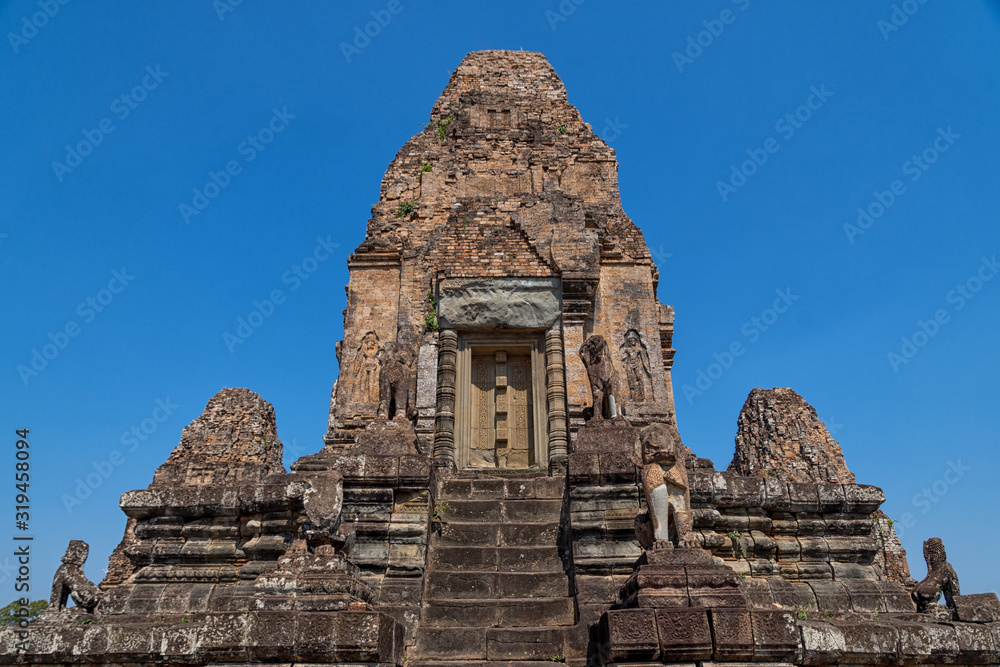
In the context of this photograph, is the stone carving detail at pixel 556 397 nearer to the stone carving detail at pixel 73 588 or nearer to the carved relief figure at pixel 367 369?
the carved relief figure at pixel 367 369

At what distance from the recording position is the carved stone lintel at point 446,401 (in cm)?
1207

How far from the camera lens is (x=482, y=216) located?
13.5 m

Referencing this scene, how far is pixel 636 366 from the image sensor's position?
43.1ft

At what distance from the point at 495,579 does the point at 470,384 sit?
17.5ft

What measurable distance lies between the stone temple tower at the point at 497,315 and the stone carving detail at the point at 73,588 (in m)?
4.52

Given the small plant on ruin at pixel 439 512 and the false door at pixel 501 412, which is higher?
the false door at pixel 501 412

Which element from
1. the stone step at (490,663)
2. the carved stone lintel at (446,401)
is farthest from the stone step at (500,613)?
the carved stone lintel at (446,401)

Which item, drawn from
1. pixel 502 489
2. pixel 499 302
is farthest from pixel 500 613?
pixel 499 302

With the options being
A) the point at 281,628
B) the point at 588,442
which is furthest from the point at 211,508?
the point at 588,442

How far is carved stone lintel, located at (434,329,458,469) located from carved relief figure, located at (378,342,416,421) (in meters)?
1.41

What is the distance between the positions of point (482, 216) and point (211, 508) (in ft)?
24.6

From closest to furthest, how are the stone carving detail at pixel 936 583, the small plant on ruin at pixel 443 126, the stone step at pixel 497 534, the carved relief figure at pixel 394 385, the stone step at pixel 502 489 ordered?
1. the stone carving detail at pixel 936 583
2. the stone step at pixel 497 534
3. the stone step at pixel 502 489
4. the carved relief figure at pixel 394 385
5. the small plant on ruin at pixel 443 126

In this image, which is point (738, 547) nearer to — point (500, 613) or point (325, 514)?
point (500, 613)

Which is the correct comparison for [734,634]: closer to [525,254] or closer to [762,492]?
[762,492]
